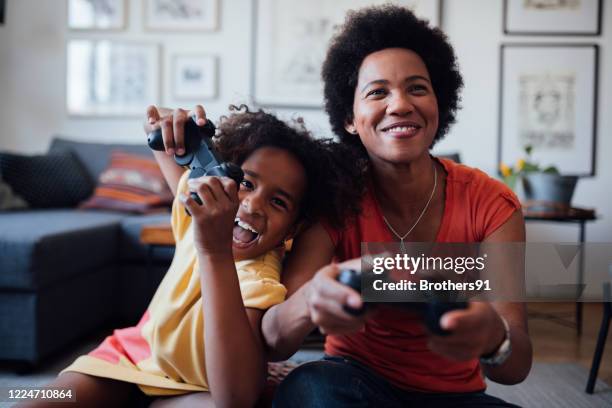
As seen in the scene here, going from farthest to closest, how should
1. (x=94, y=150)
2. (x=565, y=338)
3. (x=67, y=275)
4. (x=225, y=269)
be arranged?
(x=94, y=150) → (x=565, y=338) → (x=67, y=275) → (x=225, y=269)

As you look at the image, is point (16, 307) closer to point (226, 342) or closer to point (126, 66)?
point (226, 342)

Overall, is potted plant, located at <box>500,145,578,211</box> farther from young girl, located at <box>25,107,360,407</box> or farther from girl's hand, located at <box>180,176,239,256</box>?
girl's hand, located at <box>180,176,239,256</box>

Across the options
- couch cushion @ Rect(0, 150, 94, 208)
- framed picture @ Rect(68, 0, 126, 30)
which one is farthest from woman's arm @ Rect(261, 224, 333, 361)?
framed picture @ Rect(68, 0, 126, 30)

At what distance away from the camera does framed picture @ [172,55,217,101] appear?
3180mm

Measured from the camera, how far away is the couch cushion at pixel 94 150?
2910 millimetres

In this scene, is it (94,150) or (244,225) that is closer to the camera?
(244,225)

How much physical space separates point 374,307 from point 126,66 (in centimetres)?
309

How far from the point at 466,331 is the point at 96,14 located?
10.8 feet

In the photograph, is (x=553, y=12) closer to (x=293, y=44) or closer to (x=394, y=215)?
(x=293, y=44)

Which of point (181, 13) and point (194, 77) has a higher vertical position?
point (181, 13)

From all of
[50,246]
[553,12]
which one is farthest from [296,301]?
[553,12]

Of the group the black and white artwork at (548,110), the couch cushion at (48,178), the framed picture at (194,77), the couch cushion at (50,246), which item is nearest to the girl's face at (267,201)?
the couch cushion at (50,246)

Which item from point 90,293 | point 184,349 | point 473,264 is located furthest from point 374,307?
point 90,293

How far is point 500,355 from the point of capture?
56cm
